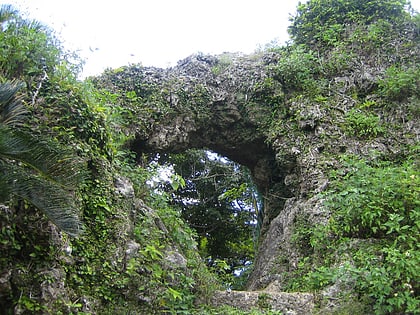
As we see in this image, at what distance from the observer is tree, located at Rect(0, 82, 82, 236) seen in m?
3.21

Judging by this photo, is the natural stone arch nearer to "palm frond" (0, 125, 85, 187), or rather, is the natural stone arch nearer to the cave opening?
the cave opening

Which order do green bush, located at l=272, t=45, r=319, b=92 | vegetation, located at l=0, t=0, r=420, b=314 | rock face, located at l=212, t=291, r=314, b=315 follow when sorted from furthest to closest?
green bush, located at l=272, t=45, r=319, b=92, rock face, located at l=212, t=291, r=314, b=315, vegetation, located at l=0, t=0, r=420, b=314

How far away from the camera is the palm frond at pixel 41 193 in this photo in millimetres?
3262

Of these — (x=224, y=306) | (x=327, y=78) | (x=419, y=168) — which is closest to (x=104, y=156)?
(x=224, y=306)

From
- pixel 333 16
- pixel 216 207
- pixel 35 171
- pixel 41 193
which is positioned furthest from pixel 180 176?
pixel 216 207

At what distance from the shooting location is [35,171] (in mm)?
3529

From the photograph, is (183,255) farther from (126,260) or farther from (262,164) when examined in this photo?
(262,164)

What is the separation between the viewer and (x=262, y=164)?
1013 cm

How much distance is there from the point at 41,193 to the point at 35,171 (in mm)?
295

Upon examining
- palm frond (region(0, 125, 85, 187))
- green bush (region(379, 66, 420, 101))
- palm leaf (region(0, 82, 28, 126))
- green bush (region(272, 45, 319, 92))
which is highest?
green bush (region(272, 45, 319, 92))

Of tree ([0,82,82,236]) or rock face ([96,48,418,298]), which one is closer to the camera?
tree ([0,82,82,236])

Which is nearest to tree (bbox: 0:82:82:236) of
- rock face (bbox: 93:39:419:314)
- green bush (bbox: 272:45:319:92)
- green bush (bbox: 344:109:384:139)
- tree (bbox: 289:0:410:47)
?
rock face (bbox: 93:39:419:314)

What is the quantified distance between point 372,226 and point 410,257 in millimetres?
892

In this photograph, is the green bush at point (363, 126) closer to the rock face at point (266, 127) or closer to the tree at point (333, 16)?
the rock face at point (266, 127)
